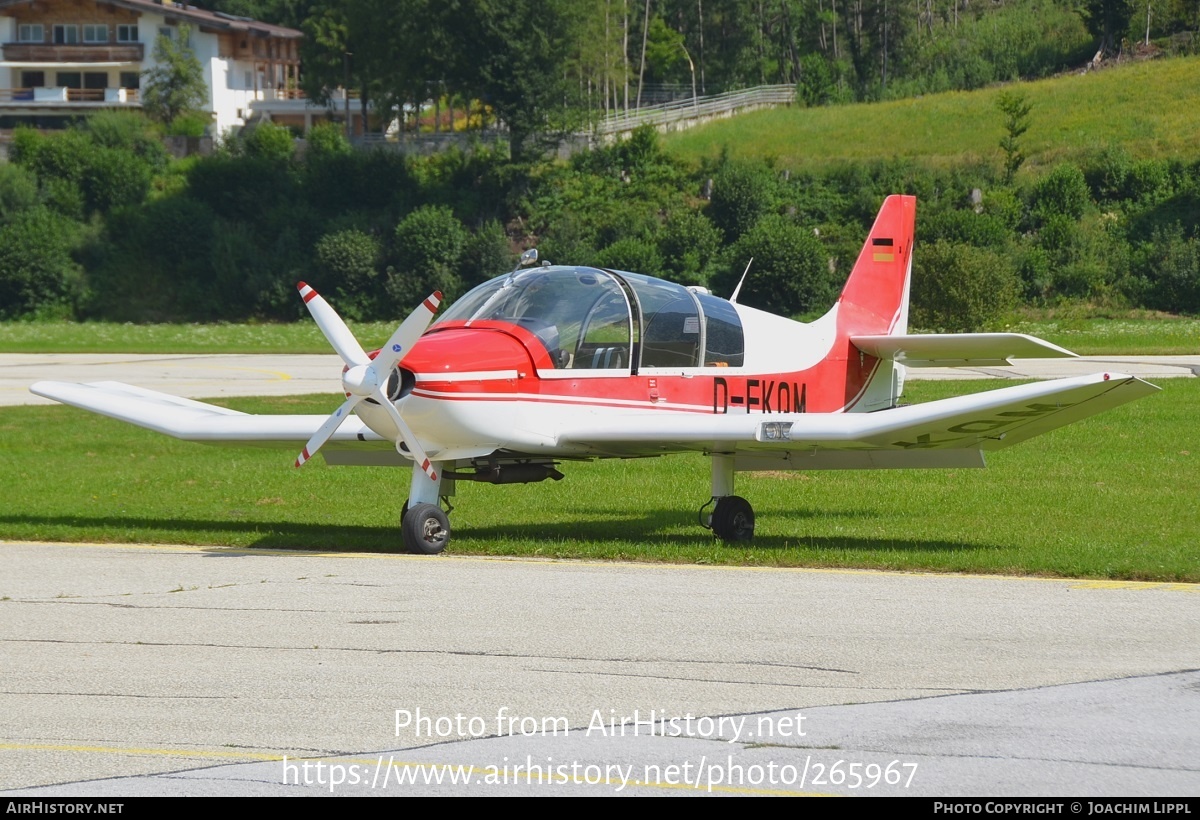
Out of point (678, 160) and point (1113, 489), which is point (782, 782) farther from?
point (678, 160)

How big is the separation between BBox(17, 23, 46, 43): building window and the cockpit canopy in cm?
8993

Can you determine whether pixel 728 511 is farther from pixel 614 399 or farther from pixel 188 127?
pixel 188 127

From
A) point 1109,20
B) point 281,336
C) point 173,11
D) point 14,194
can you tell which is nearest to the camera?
point 281,336

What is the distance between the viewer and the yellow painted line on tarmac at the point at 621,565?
10625mm

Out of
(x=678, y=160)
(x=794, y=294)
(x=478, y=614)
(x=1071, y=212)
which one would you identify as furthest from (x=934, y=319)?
(x=478, y=614)

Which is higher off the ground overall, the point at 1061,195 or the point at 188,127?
the point at 188,127

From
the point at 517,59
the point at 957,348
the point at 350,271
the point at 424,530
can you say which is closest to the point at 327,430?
the point at 424,530

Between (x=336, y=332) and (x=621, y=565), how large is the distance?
2895 mm

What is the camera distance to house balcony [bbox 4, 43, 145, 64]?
9150cm

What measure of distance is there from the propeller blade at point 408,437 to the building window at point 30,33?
90.9 meters

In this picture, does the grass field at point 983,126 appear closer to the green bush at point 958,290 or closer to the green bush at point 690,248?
the green bush at point 690,248

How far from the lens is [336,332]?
1198 centimetres

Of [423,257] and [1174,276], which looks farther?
[423,257]

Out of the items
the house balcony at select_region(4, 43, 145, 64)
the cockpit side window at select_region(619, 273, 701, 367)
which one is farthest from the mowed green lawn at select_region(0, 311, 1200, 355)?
the house balcony at select_region(4, 43, 145, 64)
